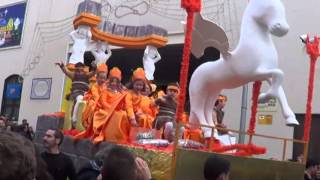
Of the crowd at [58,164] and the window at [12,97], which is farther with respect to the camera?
the window at [12,97]

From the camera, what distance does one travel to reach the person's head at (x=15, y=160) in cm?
138

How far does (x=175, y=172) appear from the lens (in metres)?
4.14

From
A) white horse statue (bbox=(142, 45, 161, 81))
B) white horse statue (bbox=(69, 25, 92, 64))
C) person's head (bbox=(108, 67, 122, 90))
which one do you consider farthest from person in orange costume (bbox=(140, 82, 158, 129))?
white horse statue (bbox=(142, 45, 161, 81))

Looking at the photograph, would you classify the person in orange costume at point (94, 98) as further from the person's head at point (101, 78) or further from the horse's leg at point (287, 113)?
the horse's leg at point (287, 113)

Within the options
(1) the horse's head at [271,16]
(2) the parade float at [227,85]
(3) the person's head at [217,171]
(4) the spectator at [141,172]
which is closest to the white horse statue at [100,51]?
(2) the parade float at [227,85]

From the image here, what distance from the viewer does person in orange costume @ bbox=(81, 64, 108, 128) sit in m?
6.91

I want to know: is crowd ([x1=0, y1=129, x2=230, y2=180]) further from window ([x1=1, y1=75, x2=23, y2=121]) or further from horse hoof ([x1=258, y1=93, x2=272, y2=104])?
window ([x1=1, y1=75, x2=23, y2=121])

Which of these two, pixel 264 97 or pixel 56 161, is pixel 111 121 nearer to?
pixel 56 161

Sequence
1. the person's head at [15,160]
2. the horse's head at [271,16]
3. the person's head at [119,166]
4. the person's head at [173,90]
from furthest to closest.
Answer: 1. the person's head at [173,90]
2. the horse's head at [271,16]
3. the person's head at [119,166]
4. the person's head at [15,160]

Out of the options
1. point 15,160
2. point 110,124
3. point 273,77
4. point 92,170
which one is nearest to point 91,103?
point 110,124

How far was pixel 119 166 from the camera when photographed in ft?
7.39

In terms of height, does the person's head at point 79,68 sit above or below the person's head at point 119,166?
above

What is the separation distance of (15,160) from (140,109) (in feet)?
17.5

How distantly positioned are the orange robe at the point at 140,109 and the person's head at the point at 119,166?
4.00 meters
